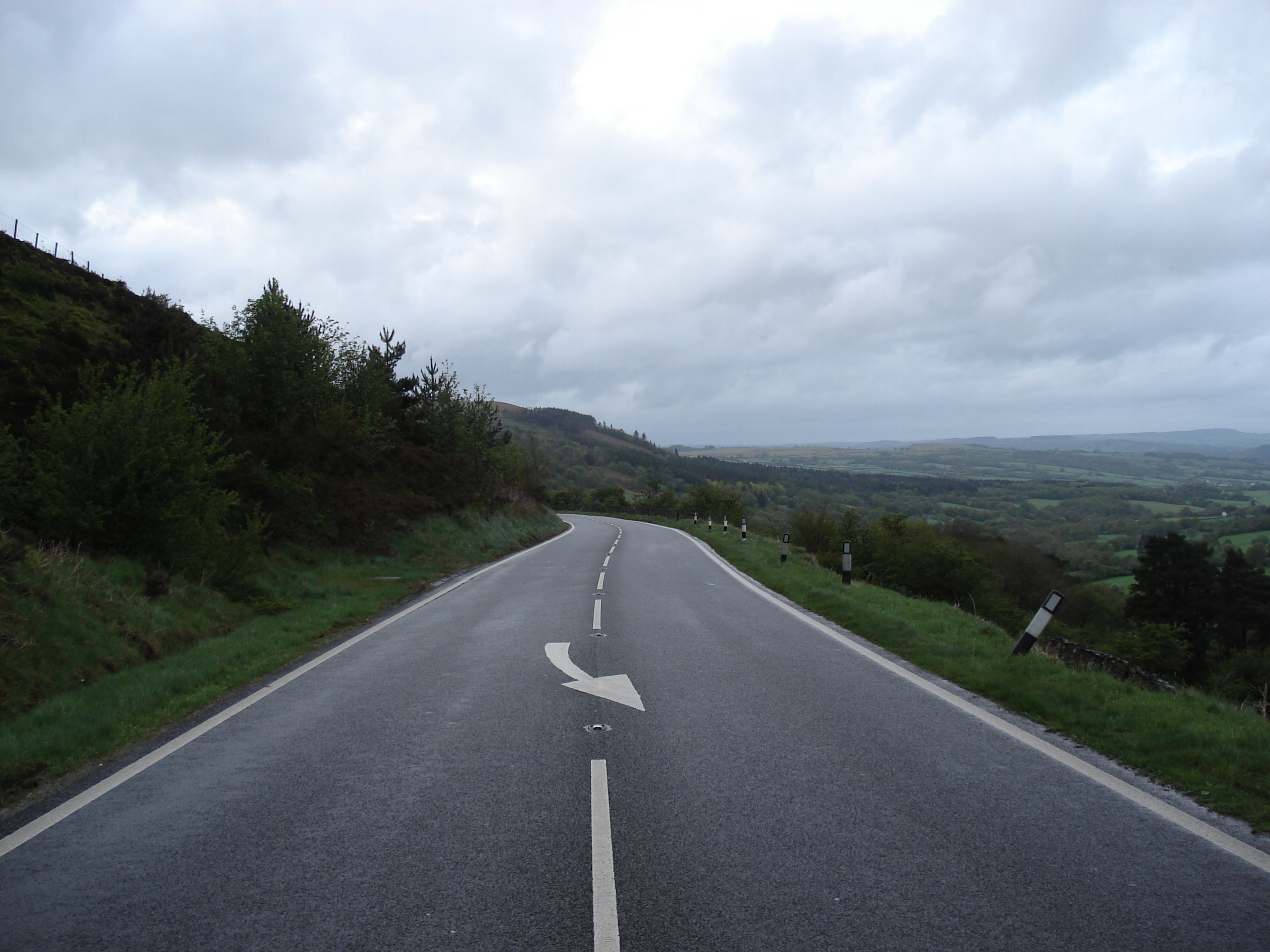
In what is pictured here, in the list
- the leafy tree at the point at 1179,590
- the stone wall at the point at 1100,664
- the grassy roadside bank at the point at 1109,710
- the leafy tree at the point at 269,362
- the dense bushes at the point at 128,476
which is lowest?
the leafy tree at the point at 1179,590

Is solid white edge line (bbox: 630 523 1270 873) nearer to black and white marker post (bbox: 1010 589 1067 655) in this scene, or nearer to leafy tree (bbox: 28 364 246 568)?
black and white marker post (bbox: 1010 589 1067 655)

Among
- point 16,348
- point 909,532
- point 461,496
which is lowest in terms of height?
point 909,532

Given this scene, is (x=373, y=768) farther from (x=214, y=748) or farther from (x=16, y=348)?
(x=16, y=348)

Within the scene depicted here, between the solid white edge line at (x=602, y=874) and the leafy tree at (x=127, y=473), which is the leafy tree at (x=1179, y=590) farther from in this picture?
the leafy tree at (x=127, y=473)

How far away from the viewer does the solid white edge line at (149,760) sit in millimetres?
3756

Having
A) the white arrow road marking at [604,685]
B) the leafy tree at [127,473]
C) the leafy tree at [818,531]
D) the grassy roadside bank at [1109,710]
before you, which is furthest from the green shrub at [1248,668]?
the leafy tree at [127,473]

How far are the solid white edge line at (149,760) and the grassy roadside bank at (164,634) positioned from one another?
34 centimetres

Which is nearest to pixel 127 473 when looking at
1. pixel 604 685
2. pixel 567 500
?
pixel 604 685

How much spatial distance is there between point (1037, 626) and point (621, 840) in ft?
19.2

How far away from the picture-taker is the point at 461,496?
25.1m

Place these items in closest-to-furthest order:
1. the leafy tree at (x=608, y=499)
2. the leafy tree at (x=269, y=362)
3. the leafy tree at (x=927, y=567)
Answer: the leafy tree at (x=269, y=362) → the leafy tree at (x=927, y=567) → the leafy tree at (x=608, y=499)

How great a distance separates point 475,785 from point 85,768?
2.76m

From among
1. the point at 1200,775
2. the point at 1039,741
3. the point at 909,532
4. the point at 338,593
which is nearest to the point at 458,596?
the point at 338,593

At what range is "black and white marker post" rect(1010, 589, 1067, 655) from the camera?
7.32 meters
